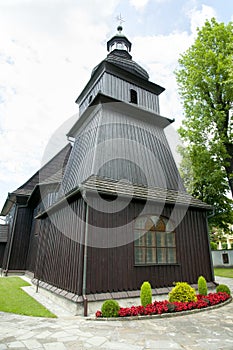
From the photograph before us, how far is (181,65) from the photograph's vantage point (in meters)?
15.4

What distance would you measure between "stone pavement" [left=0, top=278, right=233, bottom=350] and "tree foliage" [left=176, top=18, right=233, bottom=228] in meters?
8.91

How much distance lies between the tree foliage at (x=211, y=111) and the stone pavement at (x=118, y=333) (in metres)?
8.91

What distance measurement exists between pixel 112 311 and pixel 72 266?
80.6 inches

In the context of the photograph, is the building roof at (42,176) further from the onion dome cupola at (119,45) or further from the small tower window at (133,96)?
the onion dome cupola at (119,45)

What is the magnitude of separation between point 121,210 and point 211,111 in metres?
9.12

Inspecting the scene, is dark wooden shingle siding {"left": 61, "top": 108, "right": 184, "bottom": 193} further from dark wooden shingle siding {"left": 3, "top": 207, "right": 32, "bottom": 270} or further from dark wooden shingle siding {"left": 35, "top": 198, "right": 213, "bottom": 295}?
dark wooden shingle siding {"left": 3, "top": 207, "right": 32, "bottom": 270}

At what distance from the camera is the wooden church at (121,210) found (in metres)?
7.28

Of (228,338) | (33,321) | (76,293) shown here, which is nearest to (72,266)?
(76,293)

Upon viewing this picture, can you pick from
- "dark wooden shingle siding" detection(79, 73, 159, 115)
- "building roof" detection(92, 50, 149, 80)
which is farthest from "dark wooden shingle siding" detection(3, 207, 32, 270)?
"building roof" detection(92, 50, 149, 80)

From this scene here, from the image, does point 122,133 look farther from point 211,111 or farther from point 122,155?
point 211,111

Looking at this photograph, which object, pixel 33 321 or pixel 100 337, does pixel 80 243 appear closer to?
pixel 33 321

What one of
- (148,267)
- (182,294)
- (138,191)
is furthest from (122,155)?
(182,294)

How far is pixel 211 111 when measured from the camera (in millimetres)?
13625

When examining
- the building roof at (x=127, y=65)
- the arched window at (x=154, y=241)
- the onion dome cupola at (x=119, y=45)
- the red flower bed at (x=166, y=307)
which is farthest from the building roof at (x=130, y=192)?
the onion dome cupola at (x=119, y=45)
